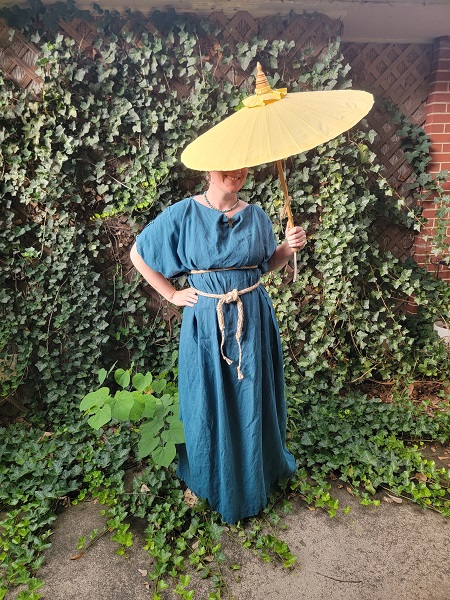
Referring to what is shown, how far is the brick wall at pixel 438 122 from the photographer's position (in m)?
3.07

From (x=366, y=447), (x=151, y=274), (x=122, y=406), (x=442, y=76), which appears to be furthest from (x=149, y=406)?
(x=442, y=76)

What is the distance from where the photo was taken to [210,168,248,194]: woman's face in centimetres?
160

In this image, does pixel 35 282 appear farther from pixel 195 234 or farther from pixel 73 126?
pixel 195 234

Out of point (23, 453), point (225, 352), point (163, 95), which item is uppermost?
point (163, 95)

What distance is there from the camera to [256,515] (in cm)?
212

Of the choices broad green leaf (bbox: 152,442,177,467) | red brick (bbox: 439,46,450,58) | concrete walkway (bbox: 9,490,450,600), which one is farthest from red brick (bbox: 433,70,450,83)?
broad green leaf (bbox: 152,442,177,467)

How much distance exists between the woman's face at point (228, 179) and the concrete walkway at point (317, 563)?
5.81 ft

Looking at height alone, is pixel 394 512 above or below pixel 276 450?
below

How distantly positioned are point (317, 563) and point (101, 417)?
1.30 metres

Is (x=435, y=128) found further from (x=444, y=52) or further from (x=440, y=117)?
(x=444, y=52)

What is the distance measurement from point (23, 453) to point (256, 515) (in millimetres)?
1619

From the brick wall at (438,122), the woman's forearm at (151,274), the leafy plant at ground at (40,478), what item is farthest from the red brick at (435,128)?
the leafy plant at ground at (40,478)

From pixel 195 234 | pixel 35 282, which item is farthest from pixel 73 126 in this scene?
pixel 195 234

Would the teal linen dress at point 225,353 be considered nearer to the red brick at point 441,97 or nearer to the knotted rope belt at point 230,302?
the knotted rope belt at point 230,302
